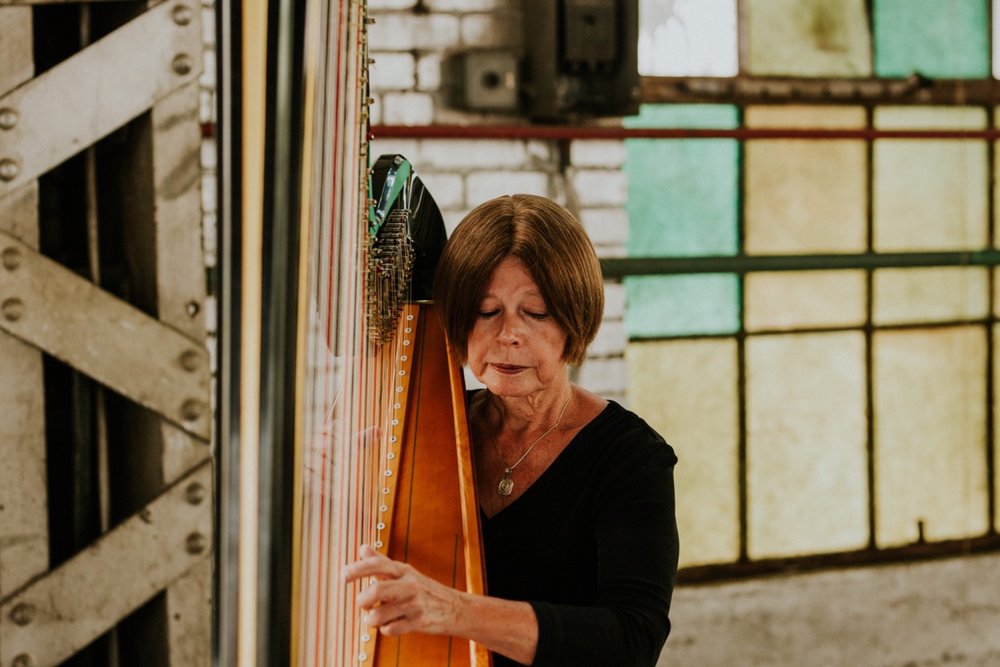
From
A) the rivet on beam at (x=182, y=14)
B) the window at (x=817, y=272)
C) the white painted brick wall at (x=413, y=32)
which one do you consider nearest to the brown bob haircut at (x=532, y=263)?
the rivet on beam at (x=182, y=14)

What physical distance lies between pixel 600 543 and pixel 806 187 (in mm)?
2161

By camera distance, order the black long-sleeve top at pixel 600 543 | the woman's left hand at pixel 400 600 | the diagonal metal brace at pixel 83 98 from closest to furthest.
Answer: the diagonal metal brace at pixel 83 98 → the woman's left hand at pixel 400 600 → the black long-sleeve top at pixel 600 543

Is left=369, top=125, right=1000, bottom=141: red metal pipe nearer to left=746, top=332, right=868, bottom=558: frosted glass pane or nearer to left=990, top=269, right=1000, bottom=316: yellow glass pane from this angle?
left=990, top=269, right=1000, bottom=316: yellow glass pane

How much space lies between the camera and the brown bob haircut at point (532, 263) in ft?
4.36

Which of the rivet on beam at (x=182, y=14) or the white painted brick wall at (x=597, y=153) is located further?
the white painted brick wall at (x=597, y=153)

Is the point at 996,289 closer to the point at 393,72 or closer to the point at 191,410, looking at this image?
the point at 393,72

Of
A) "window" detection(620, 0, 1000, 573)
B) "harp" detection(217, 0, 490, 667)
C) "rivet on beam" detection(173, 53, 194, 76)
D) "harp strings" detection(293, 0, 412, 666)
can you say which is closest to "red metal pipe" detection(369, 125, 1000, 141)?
"window" detection(620, 0, 1000, 573)

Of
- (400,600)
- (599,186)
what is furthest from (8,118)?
(599,186)

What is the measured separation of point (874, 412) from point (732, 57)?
1137mm

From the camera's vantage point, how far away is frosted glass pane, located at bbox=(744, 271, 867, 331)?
316 cm

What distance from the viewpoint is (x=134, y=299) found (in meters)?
0.87

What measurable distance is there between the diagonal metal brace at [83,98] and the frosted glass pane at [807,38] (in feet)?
8.33

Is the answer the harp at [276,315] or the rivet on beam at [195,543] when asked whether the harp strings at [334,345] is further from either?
the rivet on beam at [195,543]

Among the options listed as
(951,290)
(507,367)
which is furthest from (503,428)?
(951,290)
